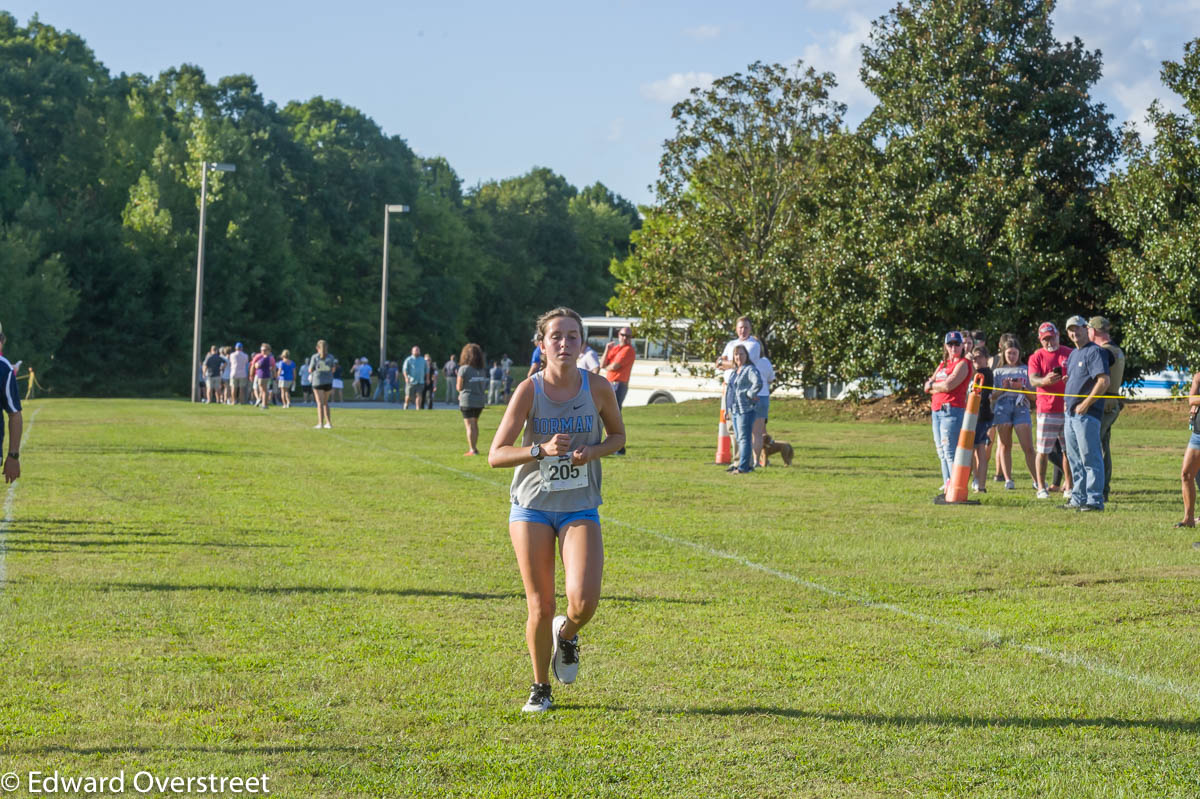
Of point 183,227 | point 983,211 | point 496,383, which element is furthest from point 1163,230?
point 183,227

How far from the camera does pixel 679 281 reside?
43719mm

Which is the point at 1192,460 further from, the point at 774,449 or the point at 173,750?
the point at 173,750

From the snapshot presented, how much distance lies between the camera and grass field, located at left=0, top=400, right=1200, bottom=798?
5.50 metres

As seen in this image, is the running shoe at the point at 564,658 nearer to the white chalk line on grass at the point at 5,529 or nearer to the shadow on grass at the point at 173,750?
the shadow on grass at the point at 173,750

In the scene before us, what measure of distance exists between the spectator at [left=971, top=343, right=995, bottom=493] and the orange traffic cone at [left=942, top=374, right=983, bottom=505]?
1.01 ft

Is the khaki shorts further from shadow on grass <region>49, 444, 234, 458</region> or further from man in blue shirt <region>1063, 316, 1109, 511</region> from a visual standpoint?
shadow on grass <region>49, 444, 234, 458</region>

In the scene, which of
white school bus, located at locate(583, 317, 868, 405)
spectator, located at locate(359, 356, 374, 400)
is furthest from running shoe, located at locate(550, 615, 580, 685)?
spectator, located at locate(359, 356, 374, 400)

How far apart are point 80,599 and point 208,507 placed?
5.31m

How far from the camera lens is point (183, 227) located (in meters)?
64.2

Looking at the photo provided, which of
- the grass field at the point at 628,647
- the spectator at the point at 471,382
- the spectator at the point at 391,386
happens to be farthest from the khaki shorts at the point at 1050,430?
the spectator at the point at 391,386

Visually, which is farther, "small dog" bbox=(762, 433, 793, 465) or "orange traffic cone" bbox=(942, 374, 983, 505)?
"small dog" bbox=(762, 433, 793, 465)

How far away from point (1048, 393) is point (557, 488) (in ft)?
36.1

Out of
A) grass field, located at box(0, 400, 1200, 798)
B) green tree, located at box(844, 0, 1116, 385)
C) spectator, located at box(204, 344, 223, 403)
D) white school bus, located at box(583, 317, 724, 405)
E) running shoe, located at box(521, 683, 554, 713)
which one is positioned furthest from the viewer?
white school bus, located at box(583, 317, 724, 405)

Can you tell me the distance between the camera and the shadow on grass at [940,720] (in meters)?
6.10
